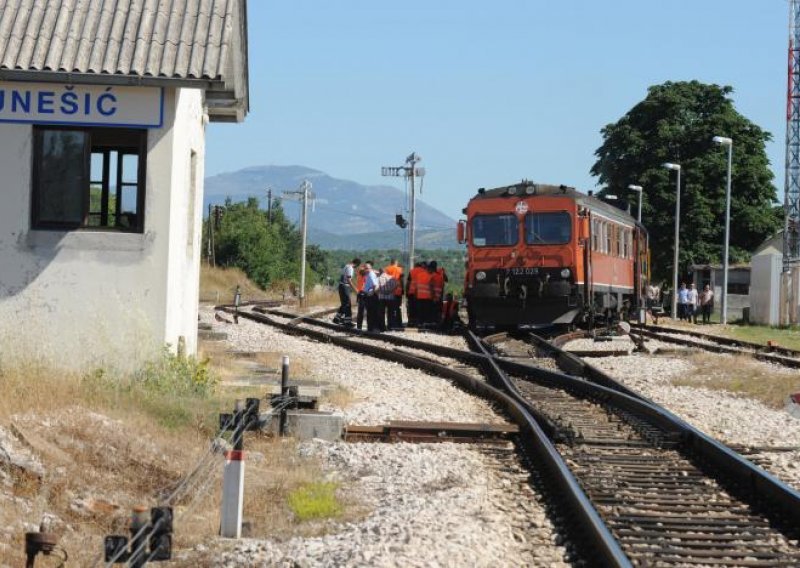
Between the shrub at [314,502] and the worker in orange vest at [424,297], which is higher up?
the worker in orange vest at [424,297]

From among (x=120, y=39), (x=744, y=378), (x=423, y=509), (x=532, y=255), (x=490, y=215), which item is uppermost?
(x=120, y=39)

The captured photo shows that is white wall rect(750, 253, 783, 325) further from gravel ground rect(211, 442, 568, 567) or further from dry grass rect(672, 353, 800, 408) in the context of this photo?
gravel ground rect(211, 442, 568, 567)

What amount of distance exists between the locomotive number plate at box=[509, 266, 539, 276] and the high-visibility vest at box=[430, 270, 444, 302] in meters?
4.08

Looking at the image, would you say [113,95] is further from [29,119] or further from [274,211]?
[274,211]

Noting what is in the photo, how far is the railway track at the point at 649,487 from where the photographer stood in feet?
25.3

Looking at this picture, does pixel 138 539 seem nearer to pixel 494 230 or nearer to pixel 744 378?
pixel 744 378

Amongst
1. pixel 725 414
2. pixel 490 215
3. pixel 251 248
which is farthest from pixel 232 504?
pixel 251 248

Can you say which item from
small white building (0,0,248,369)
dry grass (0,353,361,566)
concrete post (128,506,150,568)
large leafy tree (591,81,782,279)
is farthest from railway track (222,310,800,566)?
large leafy tree (591,81,782,279)

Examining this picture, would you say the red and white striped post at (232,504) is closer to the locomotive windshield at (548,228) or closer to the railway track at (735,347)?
the railway track at (735,347)

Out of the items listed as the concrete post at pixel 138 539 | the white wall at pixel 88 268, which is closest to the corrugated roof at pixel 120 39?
the white wall at pixel 88 268

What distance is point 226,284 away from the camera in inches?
2904

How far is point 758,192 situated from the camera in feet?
237

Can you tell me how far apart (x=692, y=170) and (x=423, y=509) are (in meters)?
65.4

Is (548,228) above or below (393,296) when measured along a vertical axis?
above
